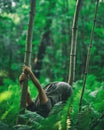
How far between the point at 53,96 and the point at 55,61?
12.0m

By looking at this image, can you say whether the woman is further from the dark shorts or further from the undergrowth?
the undergrowth

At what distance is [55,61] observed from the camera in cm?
1798

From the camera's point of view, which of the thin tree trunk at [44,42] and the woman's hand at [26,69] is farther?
the thin tree trunk at [44,42]

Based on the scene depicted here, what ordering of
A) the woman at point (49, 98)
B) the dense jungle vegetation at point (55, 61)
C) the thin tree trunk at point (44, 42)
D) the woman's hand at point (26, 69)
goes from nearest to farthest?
the dense jungle vegetation at point (55, 61) < the woman's hand at point (26, 69) < the woman at point (49, 98) < the thin tree trunk at point (44, 42)

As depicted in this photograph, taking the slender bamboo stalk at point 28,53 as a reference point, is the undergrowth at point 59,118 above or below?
below

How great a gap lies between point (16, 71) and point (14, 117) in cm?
1325

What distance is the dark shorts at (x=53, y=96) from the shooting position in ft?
19.1

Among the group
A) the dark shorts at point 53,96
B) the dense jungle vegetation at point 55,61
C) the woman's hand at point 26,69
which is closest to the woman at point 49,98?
the dark shorts at point 53,96

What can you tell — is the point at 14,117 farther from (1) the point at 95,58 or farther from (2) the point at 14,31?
(2) the point at 14,31

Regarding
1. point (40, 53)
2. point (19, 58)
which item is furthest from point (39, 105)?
point (19, 58)

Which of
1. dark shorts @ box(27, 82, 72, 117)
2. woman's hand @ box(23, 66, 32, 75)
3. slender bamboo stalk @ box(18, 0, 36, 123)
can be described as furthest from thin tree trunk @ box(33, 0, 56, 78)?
woman's hand @ box(23, 66, 32, 75)

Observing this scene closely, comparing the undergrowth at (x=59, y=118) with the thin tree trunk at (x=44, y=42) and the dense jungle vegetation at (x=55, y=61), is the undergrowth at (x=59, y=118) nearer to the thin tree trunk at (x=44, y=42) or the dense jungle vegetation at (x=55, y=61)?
the dense jungle vegetation at (x=55, y=61)

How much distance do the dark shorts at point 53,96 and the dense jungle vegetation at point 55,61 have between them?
0.58ft

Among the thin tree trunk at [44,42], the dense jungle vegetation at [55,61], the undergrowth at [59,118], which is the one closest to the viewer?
the undergrowth at [59,118]
